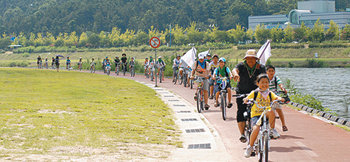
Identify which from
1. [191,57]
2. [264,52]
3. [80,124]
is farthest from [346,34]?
[80,124]

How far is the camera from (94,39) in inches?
4953

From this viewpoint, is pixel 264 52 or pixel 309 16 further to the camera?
pixel 309 16

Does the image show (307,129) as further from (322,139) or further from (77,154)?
(77,154)

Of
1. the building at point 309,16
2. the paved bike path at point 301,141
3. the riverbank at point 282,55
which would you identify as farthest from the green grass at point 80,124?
the building at point 309,16

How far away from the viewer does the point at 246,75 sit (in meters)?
8.75

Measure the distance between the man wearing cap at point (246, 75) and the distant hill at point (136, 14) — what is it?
150577 millimetres

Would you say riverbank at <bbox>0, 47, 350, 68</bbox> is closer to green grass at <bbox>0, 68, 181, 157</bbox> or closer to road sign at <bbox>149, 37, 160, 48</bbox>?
road sign at <bbox>149, 37, 160, 48</bbox>

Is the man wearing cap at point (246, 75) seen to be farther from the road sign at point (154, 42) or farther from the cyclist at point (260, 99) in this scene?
the road sign at point (154, 42)

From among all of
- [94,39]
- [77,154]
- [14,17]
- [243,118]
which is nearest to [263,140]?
[243,118]

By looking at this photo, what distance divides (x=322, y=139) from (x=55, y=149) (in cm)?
538

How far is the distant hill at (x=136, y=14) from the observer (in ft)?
533

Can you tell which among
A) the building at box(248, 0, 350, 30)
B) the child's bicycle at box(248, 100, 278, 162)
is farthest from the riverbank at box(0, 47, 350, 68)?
the building at box(248, 0, 350, 30)

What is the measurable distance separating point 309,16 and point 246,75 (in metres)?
145

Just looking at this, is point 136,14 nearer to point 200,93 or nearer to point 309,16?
point 309,16
